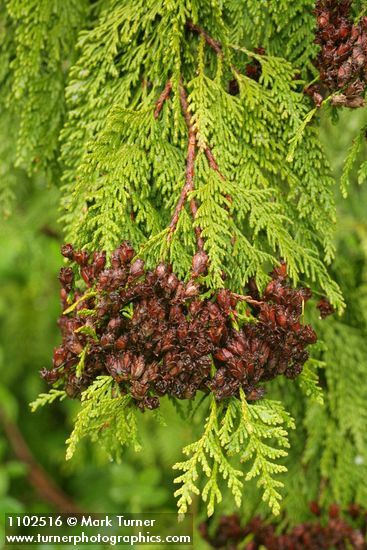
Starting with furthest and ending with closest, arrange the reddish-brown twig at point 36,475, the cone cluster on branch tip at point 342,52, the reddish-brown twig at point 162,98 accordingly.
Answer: the reddish-brown twig at point 36,475, the reddish-brown twig at point 162,98, the cone cluster on branch tip at point 342,52

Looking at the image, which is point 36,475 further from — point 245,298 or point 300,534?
point 245,298

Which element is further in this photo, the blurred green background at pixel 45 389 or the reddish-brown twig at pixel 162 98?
the blurred green background at pixel 45 389

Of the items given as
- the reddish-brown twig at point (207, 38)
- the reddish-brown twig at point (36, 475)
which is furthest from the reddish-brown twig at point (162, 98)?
the reddish-brown twig at point (36, 475)

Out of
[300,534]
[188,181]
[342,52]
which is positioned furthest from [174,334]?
[300,534]

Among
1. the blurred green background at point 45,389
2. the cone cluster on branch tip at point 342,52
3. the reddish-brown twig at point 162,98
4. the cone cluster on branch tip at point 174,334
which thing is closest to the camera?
the cone cluster on branch tip at point 174,334

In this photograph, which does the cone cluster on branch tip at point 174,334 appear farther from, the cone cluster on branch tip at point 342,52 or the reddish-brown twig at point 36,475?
the reddish-brown twig at point 36,475
